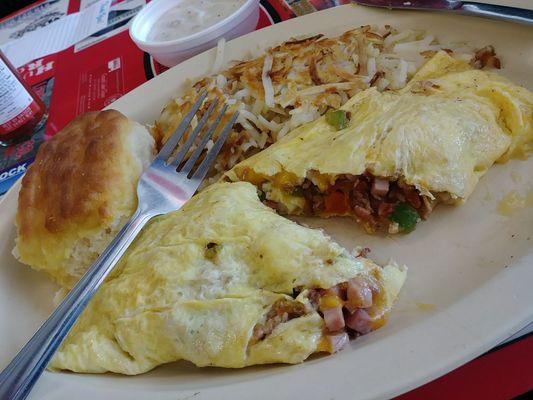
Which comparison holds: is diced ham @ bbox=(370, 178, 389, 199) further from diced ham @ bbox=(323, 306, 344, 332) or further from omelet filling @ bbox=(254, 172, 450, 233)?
diced ham @ bbox=(323, 306, 344, 332)

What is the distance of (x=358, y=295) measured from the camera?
4.90ft

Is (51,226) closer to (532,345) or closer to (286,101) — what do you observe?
(286,101)

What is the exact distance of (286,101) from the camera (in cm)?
235

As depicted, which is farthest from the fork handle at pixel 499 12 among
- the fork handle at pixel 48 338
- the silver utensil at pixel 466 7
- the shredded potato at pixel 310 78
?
the fork handle at pixel 48 338

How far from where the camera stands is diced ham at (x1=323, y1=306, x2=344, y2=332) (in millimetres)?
1479

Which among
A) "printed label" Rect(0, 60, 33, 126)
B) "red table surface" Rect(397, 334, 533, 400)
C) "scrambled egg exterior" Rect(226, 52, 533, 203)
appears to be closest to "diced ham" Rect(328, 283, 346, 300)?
"red table surface" Rect(397, 334, 533, 400)

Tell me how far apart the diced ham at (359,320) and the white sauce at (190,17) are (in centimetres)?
219

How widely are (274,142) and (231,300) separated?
104cm

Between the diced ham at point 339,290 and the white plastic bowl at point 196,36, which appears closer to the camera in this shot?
the diced ham at point 339,290

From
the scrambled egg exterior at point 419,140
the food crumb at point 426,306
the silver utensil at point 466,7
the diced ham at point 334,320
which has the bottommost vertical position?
the food crumb at point 426,306

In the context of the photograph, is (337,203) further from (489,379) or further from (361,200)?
(489,379)

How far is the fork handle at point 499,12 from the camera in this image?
211cm

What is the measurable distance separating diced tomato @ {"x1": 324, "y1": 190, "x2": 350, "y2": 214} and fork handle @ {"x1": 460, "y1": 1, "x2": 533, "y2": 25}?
1.08m

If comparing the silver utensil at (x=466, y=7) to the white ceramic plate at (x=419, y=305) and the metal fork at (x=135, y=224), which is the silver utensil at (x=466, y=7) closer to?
the white ceramic plate at (x=419, y=305)
